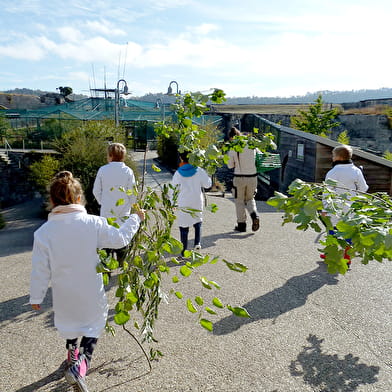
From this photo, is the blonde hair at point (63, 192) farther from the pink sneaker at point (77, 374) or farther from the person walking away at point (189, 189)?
the person walking away at point (189, 189)

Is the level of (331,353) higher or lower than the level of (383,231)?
lower

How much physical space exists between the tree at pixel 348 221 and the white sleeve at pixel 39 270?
1.56m

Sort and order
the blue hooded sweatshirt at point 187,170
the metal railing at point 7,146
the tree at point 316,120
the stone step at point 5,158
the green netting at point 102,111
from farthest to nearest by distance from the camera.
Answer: the green netting at point 102,111 < the tree at point 316,120 < the metal railing at point 7,146 < the stone step at point 5,158 < the blue hooded sweatshirt at point 187,170

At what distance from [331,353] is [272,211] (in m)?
6.60

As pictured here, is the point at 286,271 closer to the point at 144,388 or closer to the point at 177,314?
the point at 177,314

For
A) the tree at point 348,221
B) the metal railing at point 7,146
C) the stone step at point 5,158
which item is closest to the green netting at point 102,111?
the metal railing at point 7,146

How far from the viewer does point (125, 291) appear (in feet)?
8.25

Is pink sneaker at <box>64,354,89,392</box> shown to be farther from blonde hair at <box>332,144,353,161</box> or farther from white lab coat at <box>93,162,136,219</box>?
blonde hair at <box>332,144,353,161</box>

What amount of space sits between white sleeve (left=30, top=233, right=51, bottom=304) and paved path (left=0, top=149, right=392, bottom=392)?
872mm

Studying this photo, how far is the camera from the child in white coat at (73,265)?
2.59 metres

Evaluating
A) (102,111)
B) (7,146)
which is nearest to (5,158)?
(7,146)

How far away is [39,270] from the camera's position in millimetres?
2617

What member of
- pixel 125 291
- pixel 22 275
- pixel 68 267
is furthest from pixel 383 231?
pixel 22 275

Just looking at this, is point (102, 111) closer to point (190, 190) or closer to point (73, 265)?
point (190, 190)
